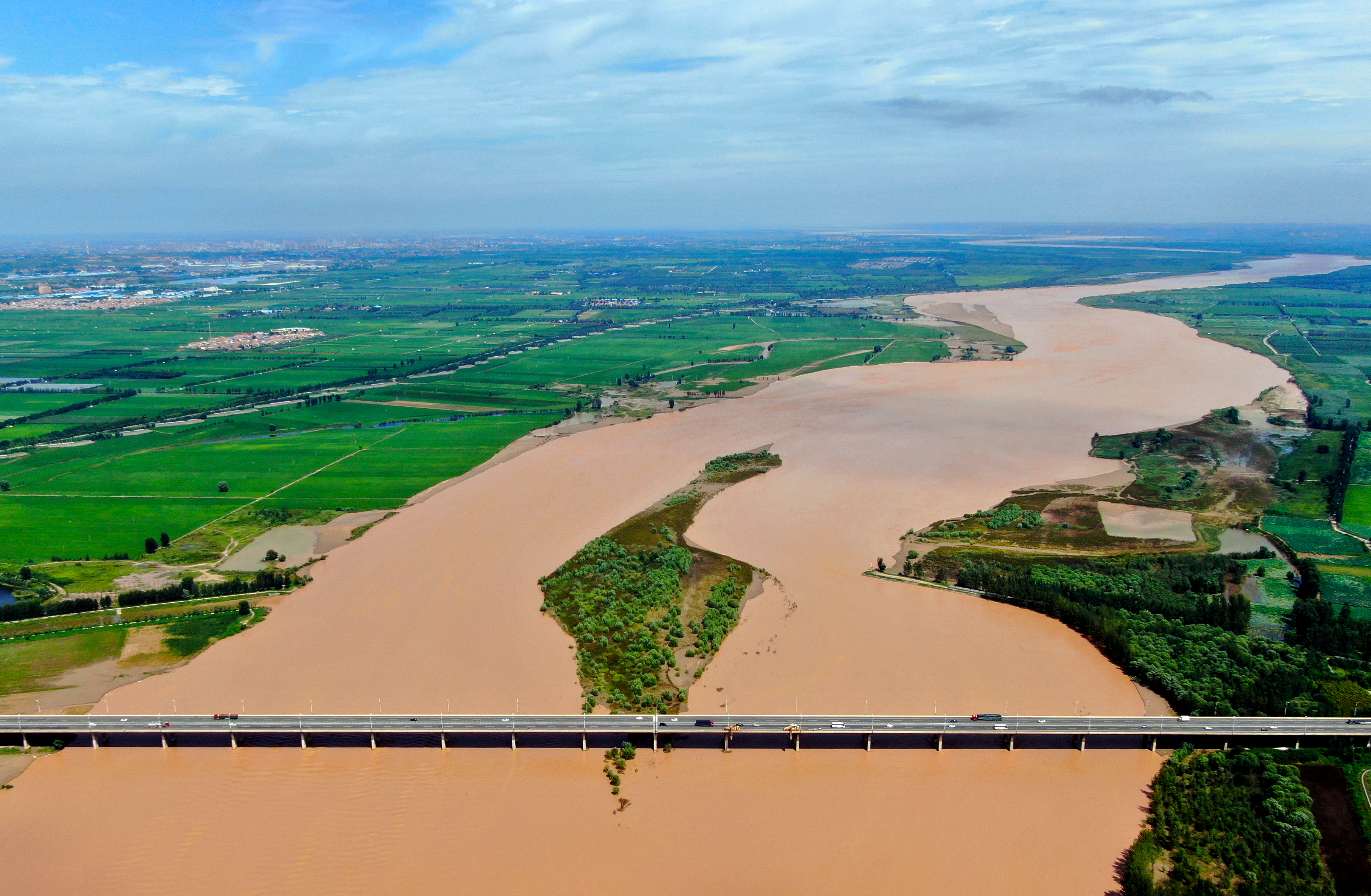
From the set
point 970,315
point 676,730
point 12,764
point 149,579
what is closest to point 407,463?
point 149,579

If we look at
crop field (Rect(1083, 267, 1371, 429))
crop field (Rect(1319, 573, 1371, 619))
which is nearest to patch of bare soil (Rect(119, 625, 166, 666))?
crop field (Rect(1319, 573, 1371, 619))

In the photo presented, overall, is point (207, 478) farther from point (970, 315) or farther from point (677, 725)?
point (970, 315)

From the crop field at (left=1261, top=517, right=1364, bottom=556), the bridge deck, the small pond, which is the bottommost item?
the bridge deck

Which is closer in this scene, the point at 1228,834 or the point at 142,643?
the point at 1228,834

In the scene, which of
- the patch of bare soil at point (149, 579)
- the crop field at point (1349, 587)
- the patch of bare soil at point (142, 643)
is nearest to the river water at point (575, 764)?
the patch of bare soil at point (142, 643)

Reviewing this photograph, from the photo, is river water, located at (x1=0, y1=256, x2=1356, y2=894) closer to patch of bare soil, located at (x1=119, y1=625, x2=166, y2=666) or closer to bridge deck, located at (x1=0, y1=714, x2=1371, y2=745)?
bridge deck, located at (x1=0, y1=714, x2=1371, y2=745)

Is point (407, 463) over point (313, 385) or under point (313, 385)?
under

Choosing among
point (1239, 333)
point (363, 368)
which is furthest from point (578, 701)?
point (1239, 333)
